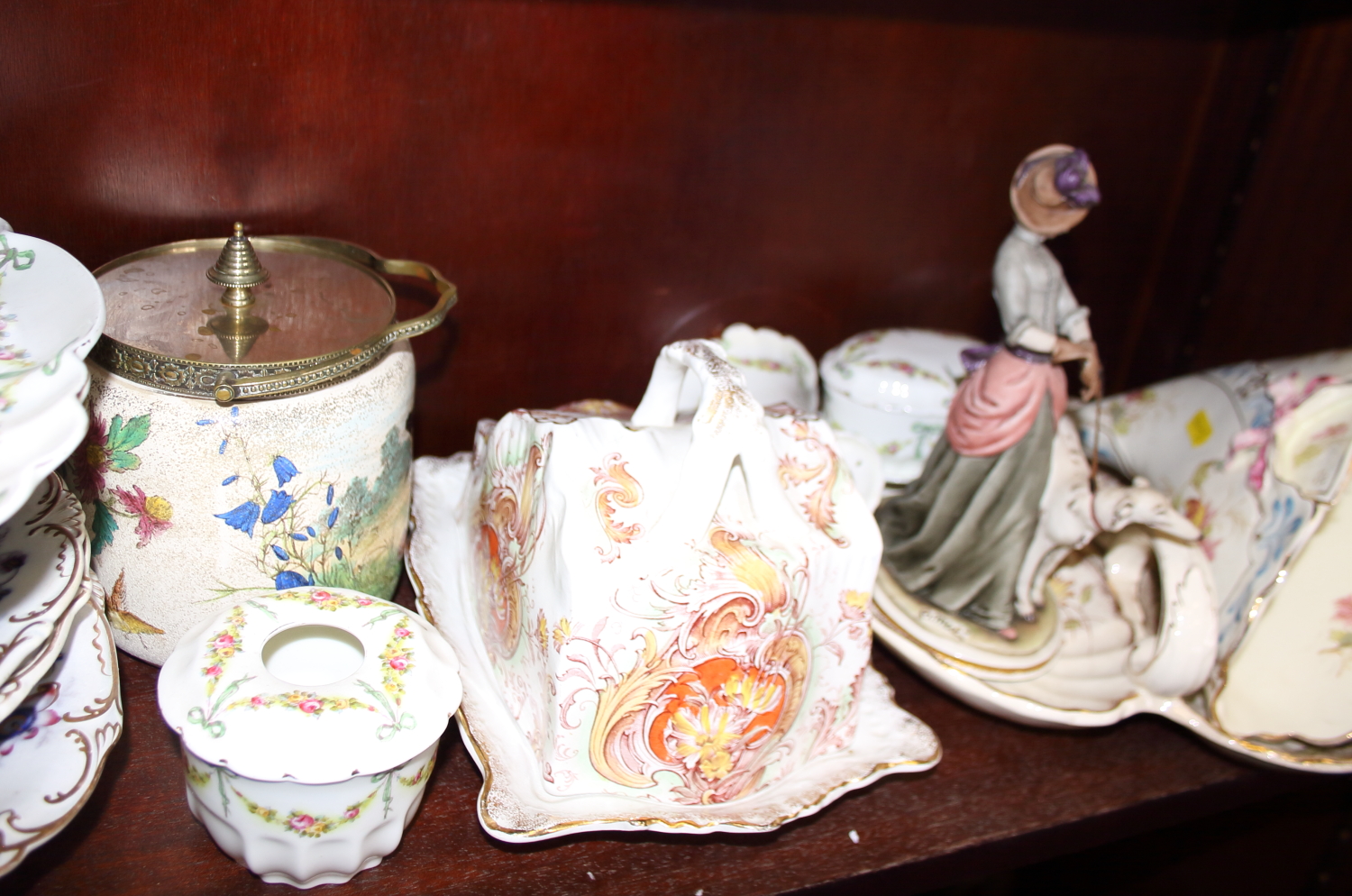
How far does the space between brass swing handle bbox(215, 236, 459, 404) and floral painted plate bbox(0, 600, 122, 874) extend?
0.44ft

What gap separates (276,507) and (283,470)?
2cm

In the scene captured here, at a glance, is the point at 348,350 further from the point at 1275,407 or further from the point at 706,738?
the point at 1275,407

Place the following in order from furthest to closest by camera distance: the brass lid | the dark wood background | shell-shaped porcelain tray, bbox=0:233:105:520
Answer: the dark wood background, the brass lid, shell-shaped porcelain tray, bbox=0:233:105:520

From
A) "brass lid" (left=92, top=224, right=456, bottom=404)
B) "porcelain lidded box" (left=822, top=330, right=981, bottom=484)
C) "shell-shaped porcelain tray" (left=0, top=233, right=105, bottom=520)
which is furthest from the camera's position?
"porcelain lidded box" (left=822, top=330, right=981, bottom=484)

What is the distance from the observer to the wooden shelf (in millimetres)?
569

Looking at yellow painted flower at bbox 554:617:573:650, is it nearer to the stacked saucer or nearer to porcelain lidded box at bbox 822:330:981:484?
the stacked saucer

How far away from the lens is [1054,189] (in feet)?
2.20

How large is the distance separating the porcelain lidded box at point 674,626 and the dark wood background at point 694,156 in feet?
0.66

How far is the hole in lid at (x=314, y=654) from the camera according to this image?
2.03 ft

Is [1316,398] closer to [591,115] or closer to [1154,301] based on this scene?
[1154,301]

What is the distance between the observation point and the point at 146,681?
2.19 feet

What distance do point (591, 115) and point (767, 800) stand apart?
0.49 metres

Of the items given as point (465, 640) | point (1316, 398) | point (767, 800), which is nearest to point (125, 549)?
point (465, 640)

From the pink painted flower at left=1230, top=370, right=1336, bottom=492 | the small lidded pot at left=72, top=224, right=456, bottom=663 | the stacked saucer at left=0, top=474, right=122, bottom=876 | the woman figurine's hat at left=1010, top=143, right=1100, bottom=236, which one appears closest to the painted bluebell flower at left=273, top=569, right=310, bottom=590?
the small lidded pot at left=72, top=224, right=456, bottom=663
